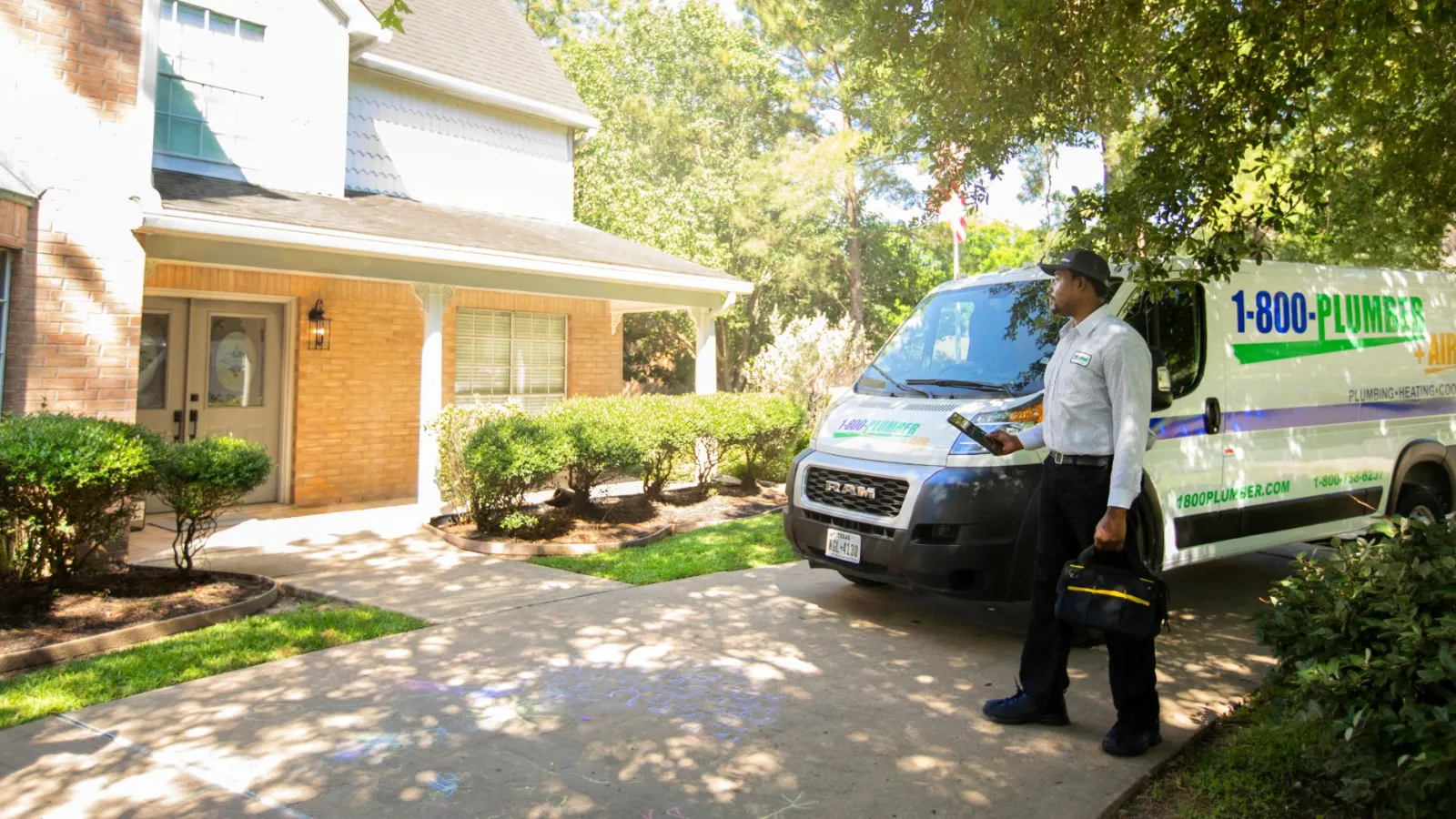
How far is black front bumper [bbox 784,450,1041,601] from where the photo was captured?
5406mm

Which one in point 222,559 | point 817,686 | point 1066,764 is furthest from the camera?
point 222,559

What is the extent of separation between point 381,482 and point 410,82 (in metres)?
5.45

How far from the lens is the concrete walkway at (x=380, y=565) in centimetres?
693

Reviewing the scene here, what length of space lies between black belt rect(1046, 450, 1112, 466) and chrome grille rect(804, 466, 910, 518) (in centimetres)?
139

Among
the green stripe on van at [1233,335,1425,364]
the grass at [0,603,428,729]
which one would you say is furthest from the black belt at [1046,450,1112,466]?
the grass at [0,603,428,729]

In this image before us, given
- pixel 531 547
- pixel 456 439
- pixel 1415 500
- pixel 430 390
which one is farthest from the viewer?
pixel 430 390

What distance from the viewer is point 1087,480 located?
4215 millimetres

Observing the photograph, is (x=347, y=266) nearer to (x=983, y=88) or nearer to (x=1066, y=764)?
(x=983, y=88)

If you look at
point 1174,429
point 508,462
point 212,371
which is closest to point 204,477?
point 508,462

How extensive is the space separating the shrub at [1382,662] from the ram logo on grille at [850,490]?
2.41 metres

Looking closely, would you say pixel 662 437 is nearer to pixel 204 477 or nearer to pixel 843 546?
pixel 204 477

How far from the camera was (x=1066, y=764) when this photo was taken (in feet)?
13.1

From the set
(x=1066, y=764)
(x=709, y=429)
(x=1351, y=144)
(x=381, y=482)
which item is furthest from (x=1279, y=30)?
(x=381, y=482)

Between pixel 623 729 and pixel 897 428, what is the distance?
250cm
